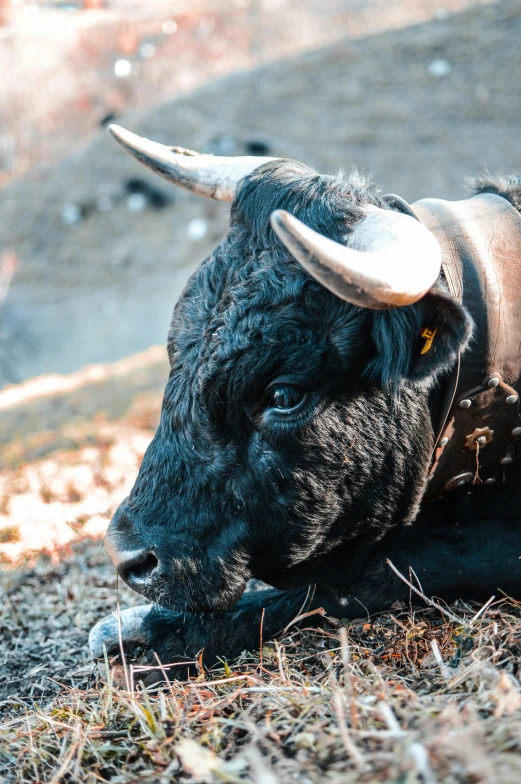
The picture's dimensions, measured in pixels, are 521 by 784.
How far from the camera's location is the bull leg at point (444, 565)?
2.88m

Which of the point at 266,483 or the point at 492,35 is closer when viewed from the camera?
the point at 266,483

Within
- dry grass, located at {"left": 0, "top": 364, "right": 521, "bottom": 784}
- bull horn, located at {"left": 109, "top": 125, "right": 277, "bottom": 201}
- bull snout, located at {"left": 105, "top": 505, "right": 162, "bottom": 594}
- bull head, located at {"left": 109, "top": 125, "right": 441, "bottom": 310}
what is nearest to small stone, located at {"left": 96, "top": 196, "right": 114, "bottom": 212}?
dry grass, located at {"left": 0, "top": 364, "right": 521, "bottom": 784}

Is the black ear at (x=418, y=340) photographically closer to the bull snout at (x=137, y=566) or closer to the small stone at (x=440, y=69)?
the bull snout at (x=137, y=566)

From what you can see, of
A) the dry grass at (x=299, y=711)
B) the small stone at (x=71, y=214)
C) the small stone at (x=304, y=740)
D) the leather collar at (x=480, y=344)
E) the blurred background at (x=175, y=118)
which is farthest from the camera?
the small stone at (x=71, y=214)

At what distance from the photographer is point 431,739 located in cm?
153

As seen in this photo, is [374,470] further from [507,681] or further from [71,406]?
[71,406]

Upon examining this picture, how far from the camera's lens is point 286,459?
256cm

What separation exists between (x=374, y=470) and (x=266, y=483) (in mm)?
396

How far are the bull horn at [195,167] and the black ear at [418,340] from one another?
3.76 ft

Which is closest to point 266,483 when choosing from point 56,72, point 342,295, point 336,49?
point 342,295

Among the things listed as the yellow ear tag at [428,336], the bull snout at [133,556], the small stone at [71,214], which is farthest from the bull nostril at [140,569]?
the small stone at [71,214]

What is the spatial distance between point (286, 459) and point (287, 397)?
0.22 m

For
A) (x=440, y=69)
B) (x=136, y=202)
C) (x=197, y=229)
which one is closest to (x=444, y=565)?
(x=197, y=229)

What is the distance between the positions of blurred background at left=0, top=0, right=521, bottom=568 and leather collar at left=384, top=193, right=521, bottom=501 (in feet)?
43.8
